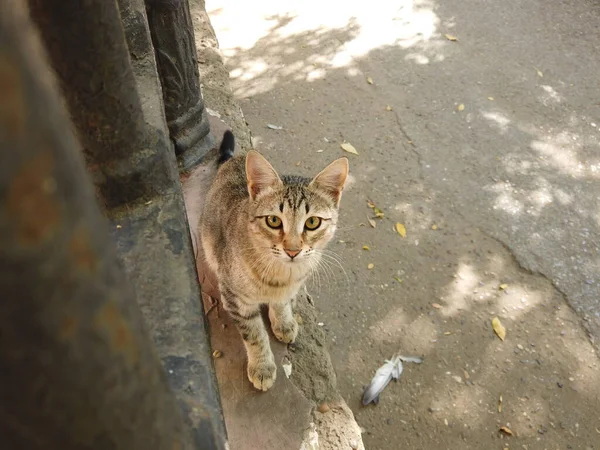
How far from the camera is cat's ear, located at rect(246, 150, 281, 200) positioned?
2.39 metres

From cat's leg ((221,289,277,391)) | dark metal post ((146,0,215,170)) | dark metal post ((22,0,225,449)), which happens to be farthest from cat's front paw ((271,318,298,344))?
dark metal post ((146,0,215,170))

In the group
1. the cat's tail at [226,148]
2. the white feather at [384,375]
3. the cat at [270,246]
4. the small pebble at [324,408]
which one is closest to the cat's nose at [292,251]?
the cat at [270,246]

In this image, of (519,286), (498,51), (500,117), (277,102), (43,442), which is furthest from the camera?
(498,51)

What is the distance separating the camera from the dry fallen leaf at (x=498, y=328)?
3.40m

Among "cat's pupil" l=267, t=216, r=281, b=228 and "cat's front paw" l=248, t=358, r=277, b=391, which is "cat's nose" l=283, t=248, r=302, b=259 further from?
"cat's front paw" l=248, t=358, r=277, b=391

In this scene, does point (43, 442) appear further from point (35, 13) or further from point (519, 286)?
point (519, 286)

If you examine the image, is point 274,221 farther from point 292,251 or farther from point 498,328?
point 498,328

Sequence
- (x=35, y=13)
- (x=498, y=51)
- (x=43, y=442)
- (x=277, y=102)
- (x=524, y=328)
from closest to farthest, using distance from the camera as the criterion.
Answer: (x=43, y=442) < (x=35, y=13) < (x=524, y=328) < (x=277, y=102) < (x=498, y=51)

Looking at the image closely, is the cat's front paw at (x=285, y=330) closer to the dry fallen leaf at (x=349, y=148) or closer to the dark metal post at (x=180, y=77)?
the dark metal post at (x=180, y=77)

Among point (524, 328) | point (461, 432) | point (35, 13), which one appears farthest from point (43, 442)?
point (524, 328)

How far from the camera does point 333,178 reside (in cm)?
249

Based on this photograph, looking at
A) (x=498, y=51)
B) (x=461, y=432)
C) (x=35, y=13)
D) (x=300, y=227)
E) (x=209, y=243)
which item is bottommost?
(x=461, y=432)

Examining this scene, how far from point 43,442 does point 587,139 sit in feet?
17.4

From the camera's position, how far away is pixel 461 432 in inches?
116
